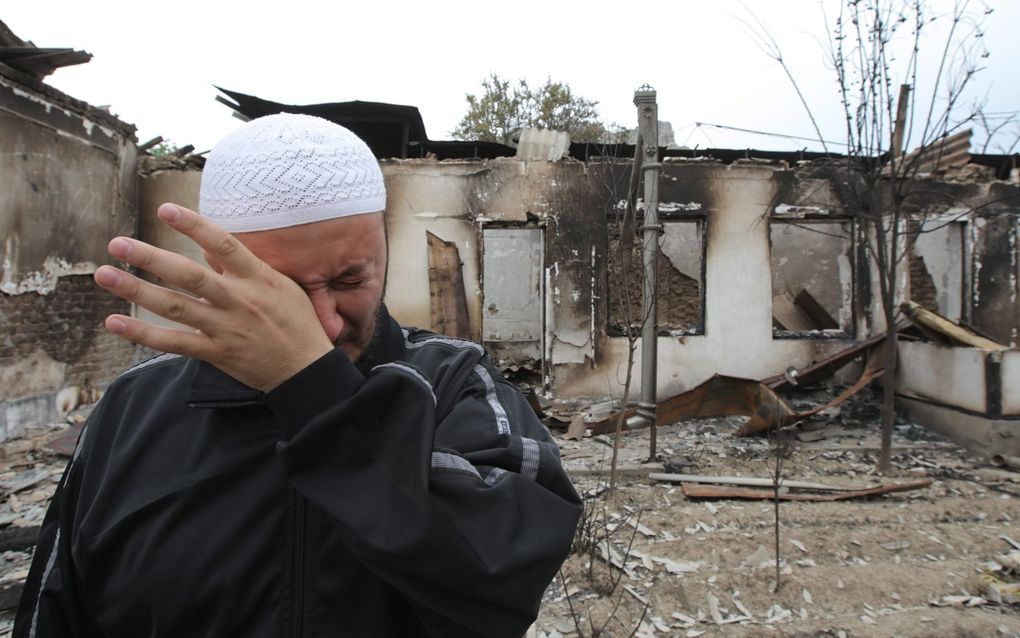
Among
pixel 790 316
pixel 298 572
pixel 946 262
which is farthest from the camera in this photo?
pixel 790 316

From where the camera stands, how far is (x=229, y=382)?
949 mm

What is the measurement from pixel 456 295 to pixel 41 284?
4994 mm

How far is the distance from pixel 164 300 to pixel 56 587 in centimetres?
70

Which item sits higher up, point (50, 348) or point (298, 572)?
point (298, 572)

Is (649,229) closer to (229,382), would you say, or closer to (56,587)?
(229,382)

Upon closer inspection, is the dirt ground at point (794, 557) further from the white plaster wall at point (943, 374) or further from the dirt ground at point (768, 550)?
the white plaster wall at point (943, 374)

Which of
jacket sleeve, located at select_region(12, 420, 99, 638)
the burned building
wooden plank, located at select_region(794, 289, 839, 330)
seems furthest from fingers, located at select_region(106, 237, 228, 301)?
wooden plank, located at select_region(794, 289, 839, 330)

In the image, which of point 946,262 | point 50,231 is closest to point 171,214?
point 50,231

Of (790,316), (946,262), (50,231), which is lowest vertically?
(790,316)

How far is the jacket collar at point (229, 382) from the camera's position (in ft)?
3.06

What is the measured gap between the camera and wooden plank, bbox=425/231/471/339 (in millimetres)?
8664

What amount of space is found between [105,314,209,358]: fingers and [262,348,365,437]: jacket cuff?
0.10 meters

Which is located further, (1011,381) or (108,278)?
(1011,381)

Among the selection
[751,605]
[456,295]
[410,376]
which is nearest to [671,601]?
[751,605]
